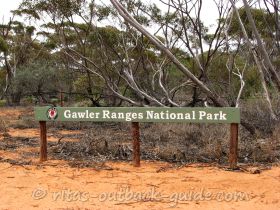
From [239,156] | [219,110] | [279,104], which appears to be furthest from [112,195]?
[279,104]

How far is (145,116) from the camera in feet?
24.6

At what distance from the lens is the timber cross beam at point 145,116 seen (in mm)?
7199

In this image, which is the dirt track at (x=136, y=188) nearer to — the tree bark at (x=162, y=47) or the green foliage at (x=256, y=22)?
the tree bark at (x=162, y=47)

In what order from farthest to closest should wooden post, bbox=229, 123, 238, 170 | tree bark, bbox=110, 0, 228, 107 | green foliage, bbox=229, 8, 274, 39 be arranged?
green foliage, bbox=229, 8, 274, 39 → tree bark, bbox=110, 0, 228, 107 → wooden post, bbox=229, 123, 238, 170

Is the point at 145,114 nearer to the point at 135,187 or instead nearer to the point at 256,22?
the point at 135,187

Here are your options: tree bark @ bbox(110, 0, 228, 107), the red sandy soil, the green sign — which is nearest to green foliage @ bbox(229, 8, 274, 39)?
tree bark @ bbox(110, 0, 228, 107)

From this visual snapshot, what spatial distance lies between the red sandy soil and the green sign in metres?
0.81

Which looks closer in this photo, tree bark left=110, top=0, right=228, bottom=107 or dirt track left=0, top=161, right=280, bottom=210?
dirt track left=0, top=161, right=280, bottom=210

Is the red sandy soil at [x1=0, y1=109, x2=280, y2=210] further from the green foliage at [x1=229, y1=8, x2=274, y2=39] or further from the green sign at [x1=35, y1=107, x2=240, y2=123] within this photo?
the green foliage at [x1=229, y1=8, x2=274, y2=39]

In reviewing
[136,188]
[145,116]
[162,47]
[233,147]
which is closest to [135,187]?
[136,188]

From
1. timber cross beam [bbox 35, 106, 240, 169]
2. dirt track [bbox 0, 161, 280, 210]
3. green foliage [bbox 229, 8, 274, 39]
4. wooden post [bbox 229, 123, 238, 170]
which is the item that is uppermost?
green foliage [bbox 229, 8, 274, 39]

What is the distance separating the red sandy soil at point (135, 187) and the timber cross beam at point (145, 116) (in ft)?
1.37

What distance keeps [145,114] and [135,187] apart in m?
1.66

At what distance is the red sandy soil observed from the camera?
540 centimetres
